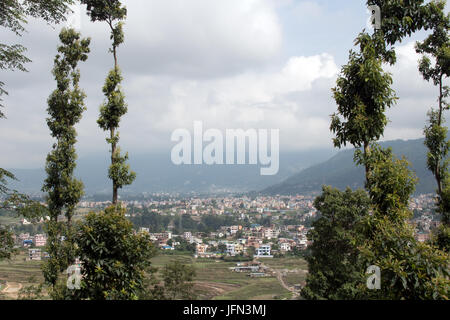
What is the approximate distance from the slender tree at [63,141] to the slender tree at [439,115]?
35.3 feet

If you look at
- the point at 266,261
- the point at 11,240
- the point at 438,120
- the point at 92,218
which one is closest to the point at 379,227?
the point at 92,218

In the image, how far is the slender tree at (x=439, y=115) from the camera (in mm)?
8320

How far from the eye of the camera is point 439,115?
8.95 metres

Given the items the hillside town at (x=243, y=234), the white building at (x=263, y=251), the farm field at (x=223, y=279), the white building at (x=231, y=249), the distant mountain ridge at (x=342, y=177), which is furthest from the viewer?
the distant mountain ridge at (x=342, y=177)

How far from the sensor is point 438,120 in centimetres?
895

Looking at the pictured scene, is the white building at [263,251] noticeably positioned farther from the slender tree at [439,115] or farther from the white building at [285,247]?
the slender tree at [439,115]

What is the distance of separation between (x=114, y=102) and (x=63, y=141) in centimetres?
279

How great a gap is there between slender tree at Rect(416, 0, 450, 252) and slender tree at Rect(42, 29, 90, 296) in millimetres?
10756

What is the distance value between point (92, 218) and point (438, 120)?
9526mm

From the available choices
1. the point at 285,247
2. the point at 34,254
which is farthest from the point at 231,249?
the point at 34,254

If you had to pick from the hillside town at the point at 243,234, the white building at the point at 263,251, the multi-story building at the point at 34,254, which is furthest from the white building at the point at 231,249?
the multi-story building at the point at 34,254
